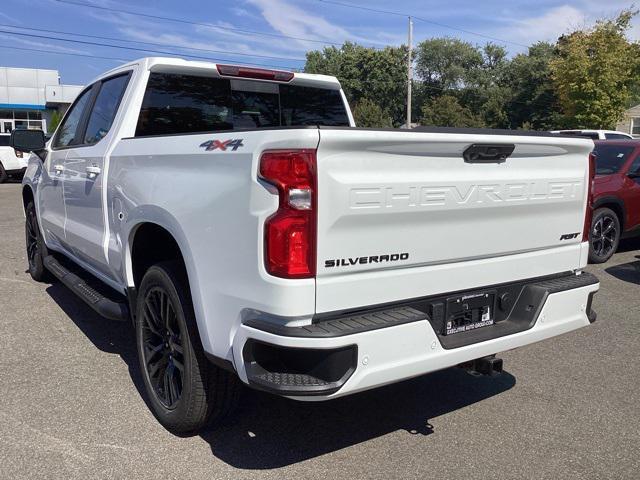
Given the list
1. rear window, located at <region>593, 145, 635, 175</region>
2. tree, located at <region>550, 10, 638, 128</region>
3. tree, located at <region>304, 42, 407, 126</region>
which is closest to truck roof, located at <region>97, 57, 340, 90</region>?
rear window, located at <region>593, 145, 635, 175</region>

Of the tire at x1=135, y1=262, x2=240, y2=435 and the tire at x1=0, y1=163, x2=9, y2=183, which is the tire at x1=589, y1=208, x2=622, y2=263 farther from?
the tire at x1=0, y1=163, x2=9, y2=183

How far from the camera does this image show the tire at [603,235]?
8.05m

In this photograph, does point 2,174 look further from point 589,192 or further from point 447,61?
point 447,61

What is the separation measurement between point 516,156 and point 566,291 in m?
0.84

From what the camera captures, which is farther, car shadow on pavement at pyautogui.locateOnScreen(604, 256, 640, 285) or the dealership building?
the dealership building

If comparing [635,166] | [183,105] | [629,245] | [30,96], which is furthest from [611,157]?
[30,96]

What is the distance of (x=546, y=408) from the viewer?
378cm

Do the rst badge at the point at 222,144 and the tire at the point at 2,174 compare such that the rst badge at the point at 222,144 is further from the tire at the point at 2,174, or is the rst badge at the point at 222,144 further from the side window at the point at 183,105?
the tire at the point at 2,174

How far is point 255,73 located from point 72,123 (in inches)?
74.4

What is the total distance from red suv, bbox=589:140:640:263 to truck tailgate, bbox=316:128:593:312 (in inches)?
196

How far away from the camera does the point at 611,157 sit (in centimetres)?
872

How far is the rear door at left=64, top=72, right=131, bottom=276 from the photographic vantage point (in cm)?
419

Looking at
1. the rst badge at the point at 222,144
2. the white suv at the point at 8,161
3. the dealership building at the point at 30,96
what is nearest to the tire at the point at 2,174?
the white suv at the point at 8,161

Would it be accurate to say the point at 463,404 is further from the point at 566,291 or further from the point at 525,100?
the point at 525,100
